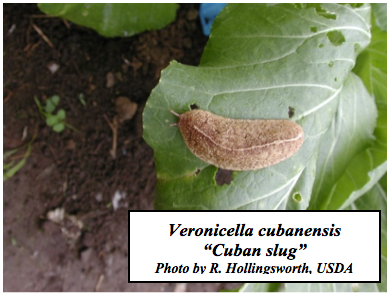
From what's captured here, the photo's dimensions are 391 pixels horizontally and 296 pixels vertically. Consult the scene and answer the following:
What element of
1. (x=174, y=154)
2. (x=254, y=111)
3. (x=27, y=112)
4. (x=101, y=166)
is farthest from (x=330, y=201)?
(x=27, y=112)

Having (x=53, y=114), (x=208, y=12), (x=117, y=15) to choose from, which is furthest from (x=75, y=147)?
(x=208, y=12)

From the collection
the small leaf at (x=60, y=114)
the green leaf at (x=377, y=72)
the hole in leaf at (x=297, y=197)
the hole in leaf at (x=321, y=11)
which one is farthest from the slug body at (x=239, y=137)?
the small leaf at (x=60, y=114)

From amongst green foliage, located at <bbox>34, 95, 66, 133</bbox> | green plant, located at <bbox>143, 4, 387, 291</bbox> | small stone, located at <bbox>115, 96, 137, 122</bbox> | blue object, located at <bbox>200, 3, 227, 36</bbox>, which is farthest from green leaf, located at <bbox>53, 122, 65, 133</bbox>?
blue object, located at <bbox>200, 3, 227, 36</bbox>

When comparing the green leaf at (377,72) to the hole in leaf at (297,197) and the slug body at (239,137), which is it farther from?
the slug body at (239,137)

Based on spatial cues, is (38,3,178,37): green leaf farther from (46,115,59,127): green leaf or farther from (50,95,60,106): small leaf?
(46,115,59,127): green leaf

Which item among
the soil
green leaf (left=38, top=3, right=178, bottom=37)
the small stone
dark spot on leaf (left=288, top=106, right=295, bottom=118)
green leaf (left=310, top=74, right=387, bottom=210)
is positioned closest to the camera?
dark spot on leaf (left=288, top=106, right=295, bottom=118)

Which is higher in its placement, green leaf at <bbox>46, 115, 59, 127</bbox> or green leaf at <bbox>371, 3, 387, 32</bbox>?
green leaf at <bbox>371, 3, 387, 32</bbox>
